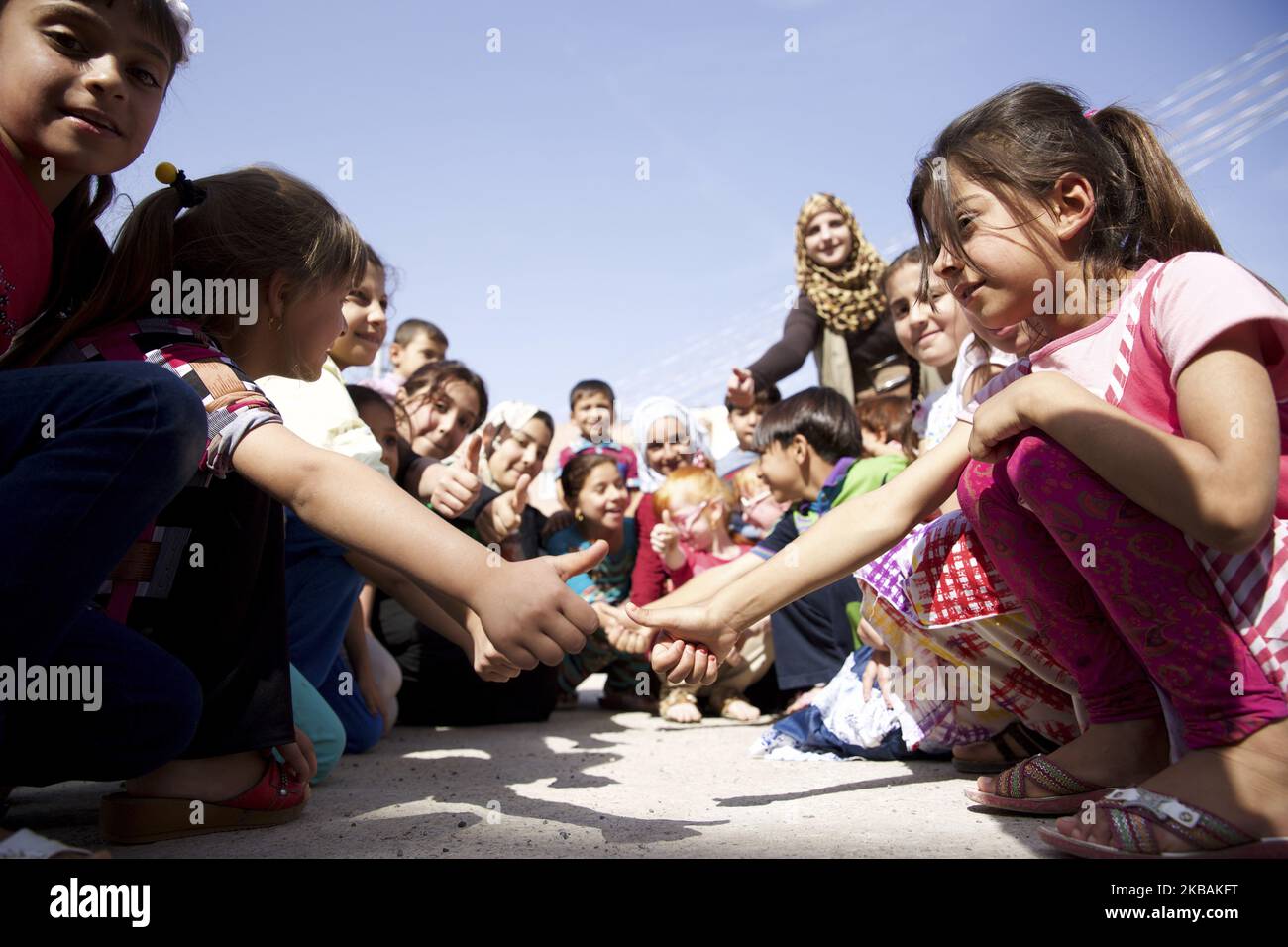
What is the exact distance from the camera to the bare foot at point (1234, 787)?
55.3 inches

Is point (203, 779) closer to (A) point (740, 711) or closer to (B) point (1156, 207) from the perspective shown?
(B) point (1156, 207)

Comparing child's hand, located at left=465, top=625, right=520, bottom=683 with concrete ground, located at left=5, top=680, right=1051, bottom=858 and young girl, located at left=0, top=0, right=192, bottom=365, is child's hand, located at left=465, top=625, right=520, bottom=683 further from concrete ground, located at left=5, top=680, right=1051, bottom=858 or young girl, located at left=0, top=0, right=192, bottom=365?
young girl, located at left=0, top=0, right=192, bottom=365

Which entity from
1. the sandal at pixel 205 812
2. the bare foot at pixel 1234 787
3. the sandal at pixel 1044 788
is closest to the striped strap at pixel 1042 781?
the sandal at pixel 1044 788

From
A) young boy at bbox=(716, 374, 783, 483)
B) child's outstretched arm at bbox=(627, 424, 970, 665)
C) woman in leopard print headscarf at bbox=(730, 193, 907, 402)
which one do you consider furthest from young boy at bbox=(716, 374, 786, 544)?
child's outstretched arm at bbox=(627, 424, 970, 665)

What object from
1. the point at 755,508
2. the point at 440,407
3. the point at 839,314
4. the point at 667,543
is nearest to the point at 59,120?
the point at 440,407

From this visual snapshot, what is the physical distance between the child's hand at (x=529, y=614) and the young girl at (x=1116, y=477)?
0.62 m

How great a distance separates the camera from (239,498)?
6.09 feet

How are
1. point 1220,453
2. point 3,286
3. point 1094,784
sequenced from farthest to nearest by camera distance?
point 1094,784 → point 3,286 → point 1220,453

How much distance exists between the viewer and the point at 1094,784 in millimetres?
1763

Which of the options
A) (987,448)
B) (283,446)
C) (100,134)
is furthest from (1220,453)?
(100,134)

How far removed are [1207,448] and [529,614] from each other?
1.00m

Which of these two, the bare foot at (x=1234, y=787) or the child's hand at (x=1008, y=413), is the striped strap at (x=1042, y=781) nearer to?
the bare foot at (x=1234, y=787)
